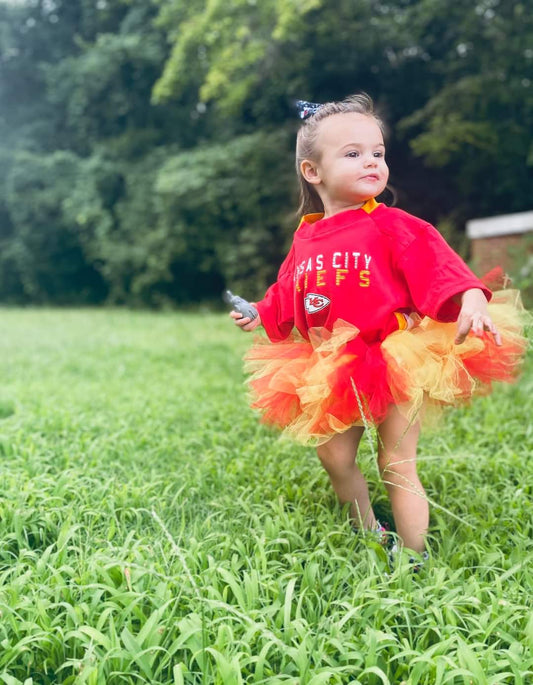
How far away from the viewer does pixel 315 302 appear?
2117mm

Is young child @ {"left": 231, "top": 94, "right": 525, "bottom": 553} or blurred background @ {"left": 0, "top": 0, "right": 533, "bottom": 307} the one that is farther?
blurred background @ {"left": 0, "top": 0, "right": 533, "bottom": 307}

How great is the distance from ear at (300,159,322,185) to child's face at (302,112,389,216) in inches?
2.0

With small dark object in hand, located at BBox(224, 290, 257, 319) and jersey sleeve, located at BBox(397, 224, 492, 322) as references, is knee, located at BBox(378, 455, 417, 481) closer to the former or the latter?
jersey sleeve, located at BBox(397, 224, 492, 322)

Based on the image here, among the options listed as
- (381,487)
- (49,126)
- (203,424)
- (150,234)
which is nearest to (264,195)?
(150,234)

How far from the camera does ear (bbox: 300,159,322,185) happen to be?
217 centimetres

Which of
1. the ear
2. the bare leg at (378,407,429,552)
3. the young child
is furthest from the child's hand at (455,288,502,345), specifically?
the ear

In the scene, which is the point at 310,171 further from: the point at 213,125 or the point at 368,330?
the point at 213,125

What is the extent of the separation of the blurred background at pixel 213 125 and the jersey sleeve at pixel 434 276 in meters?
8.82

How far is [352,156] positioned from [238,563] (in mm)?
1269

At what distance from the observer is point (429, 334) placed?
79.1 inches

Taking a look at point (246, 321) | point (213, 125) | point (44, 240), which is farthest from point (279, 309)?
point (44, 240)

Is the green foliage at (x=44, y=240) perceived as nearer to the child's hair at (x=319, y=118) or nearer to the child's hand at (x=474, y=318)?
the child's hair at (x=319, y=118)

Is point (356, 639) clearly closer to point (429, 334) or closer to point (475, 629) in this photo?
point (475, 629)

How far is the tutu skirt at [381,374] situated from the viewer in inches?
75.4
